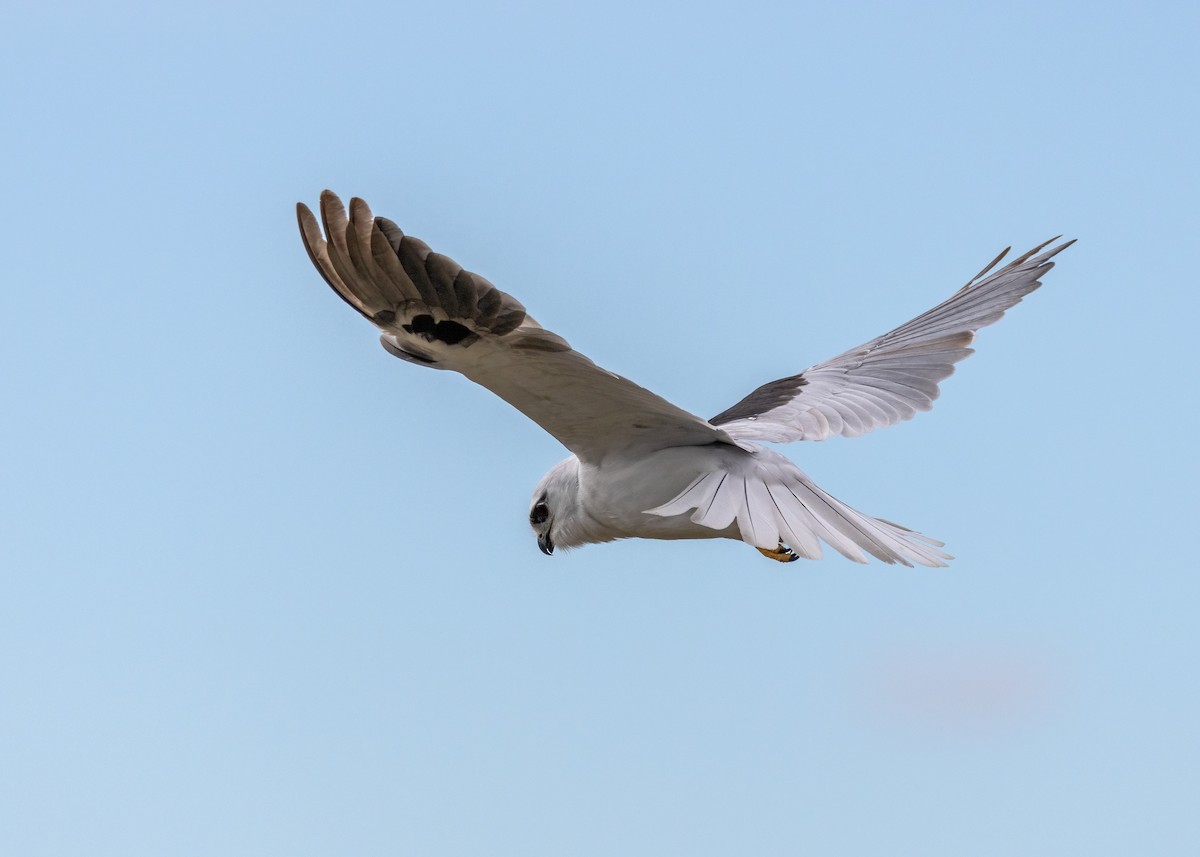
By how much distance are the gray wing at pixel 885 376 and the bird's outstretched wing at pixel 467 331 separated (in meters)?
1.02

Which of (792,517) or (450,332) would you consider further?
(792,517)

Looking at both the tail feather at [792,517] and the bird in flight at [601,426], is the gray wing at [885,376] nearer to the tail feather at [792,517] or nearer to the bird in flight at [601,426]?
the bird in flight at [601,426]

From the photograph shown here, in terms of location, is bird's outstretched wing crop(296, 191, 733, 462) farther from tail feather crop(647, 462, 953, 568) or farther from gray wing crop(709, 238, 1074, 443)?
gray wing crop(709, 238, 1074, 443)

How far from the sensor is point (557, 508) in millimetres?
6574

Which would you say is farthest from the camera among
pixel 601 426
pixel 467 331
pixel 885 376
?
pixel 885 376

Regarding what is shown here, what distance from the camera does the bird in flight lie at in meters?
5.07

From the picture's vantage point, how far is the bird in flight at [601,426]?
507cm

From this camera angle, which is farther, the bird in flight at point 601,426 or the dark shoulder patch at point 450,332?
the dark shoulder patch at point 450,332

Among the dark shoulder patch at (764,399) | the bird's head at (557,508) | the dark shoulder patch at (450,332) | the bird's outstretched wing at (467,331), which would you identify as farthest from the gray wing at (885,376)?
the dark shoulder patch at (450,332)

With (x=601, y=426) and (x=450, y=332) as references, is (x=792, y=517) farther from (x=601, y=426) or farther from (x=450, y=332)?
(x=450, y=332)

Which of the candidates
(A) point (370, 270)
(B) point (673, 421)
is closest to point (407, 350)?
(A) point (370, 270)

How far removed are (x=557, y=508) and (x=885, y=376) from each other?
7.15ft

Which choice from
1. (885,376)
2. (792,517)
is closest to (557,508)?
(792,517)

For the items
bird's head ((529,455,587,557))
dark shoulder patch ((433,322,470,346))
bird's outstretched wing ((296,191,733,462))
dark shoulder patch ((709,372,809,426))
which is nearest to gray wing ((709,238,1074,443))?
dark shoulder patch ((709,372,809,426))
